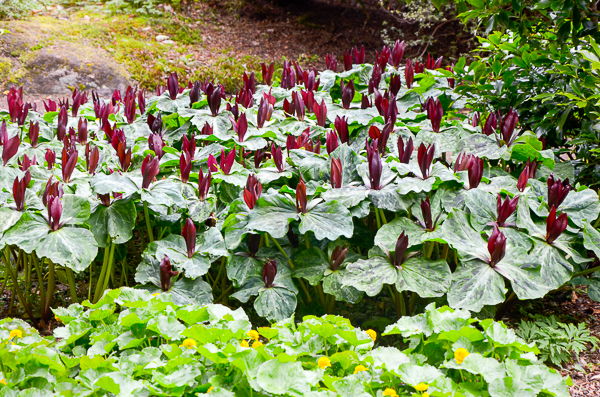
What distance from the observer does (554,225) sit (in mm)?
2252

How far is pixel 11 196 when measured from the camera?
7.87ft

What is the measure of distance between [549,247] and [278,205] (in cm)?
124

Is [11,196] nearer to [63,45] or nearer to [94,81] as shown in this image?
[94,81]

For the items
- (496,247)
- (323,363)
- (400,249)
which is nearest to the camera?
(323,363)

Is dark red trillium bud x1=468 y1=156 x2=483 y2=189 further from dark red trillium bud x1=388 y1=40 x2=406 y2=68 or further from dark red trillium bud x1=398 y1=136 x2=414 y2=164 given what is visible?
dark red trillium bud x1=388 y1=40 x2=406 y2=68

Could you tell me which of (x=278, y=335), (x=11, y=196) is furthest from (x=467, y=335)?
(x=11, y=196)

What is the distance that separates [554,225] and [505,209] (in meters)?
0.22

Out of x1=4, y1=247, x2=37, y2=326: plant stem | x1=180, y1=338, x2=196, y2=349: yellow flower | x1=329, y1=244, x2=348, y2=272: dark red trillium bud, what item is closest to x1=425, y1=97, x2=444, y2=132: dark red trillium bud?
x1=329, y1=244, x2=348, y2=272: dark red trillium bud

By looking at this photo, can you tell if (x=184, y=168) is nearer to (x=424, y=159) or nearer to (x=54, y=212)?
(x=54, y=212)

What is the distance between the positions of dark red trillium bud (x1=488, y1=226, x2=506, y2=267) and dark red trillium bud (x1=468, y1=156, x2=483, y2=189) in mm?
360

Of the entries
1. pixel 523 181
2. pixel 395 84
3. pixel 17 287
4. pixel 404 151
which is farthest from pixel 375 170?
pixel 17 287

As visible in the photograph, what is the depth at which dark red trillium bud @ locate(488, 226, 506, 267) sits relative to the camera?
82.5 inches

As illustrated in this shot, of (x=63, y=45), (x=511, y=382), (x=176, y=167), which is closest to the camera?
(x=511, y=382)

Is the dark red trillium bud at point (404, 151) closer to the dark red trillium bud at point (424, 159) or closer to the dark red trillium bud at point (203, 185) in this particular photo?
the dark red trillium bud at point (424, 159)
